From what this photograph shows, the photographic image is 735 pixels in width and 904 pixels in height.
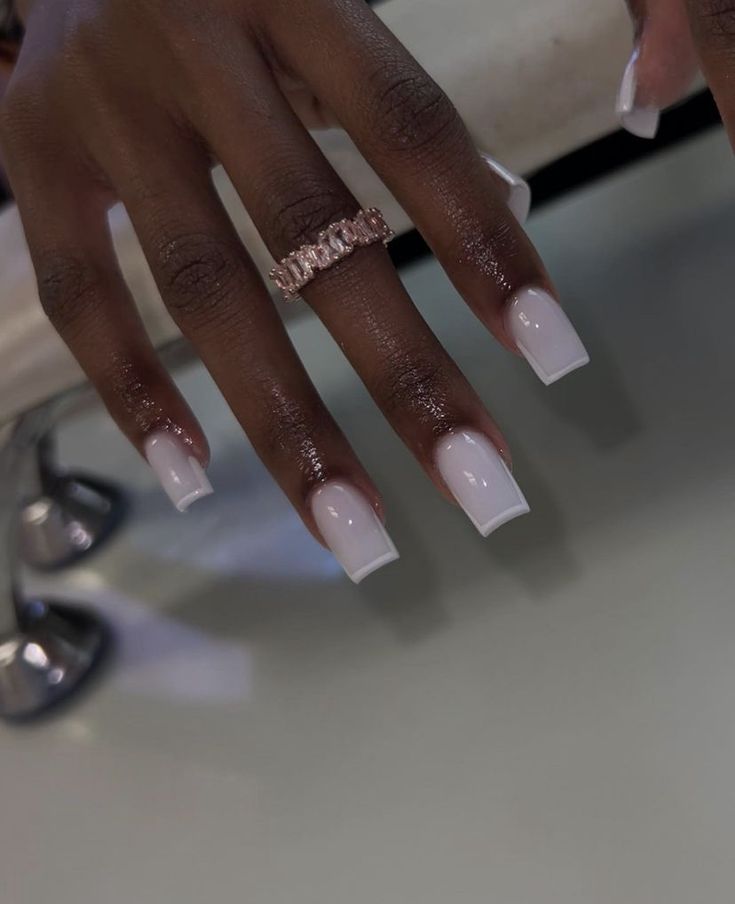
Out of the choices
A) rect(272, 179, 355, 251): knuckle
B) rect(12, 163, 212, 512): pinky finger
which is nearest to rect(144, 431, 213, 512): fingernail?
rect(12, 163, 212, 512): pinky finger

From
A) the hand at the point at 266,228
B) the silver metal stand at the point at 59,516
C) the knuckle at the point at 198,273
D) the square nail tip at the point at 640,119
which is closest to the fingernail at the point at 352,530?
the hand at the point at 266,228

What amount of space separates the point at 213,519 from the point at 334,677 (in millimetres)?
182

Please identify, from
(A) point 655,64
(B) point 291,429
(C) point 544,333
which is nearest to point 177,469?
(B) point 291,429

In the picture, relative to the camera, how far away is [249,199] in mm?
423

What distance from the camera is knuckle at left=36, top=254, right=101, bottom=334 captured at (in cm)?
46

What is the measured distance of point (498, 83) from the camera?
470 millimetres

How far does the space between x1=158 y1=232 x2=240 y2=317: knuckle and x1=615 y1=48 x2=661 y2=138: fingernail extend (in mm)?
190

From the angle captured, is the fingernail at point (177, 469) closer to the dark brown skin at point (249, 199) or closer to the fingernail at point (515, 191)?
the dark brown skin at point (249, 199)

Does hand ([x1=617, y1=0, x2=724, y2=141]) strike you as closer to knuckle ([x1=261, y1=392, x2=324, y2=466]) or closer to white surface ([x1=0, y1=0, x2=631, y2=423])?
white surface ([x1=0, y1=0, x2=631, y2=423])

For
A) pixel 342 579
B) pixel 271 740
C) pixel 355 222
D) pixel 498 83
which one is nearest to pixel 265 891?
pixel 271 740

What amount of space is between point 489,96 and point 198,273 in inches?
7.0

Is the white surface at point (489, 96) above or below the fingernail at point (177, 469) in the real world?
above

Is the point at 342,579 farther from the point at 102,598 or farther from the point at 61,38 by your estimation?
the point at 61,38

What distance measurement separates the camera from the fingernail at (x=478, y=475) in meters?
0.37
